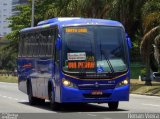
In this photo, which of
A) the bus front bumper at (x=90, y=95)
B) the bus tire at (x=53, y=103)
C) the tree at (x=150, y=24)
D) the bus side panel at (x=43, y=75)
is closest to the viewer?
the bus front bumper at (x=90, y=95)

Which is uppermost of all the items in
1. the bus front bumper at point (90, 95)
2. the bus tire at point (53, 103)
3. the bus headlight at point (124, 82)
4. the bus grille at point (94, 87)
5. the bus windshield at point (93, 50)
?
the bus windshield at point (93, 50)

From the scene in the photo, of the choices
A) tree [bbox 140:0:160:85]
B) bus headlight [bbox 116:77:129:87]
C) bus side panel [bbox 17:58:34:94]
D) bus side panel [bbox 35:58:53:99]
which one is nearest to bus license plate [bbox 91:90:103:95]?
bus headlight [bbox 116:77:129:87]

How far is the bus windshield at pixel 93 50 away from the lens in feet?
65.1

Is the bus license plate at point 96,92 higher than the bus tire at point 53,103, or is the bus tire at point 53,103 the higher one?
the bus license plate at point 96,92

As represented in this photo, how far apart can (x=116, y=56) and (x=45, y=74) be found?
336 cm

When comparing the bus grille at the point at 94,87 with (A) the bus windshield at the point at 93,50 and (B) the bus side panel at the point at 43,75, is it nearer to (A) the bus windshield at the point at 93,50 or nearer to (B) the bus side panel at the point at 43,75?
(A) the bus windshield at the point at 93,50

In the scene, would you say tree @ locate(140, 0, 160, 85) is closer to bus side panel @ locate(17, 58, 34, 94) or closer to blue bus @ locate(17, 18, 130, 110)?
bus side panel @ locate(17, 58, 34, 94)

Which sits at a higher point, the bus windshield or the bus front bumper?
the bus windshield

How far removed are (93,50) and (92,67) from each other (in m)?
0.62

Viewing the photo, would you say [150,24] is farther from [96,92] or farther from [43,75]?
[96,92]

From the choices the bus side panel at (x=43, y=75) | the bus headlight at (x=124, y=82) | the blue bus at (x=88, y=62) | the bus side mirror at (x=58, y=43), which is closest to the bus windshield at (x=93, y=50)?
the blue bus at (x=88, y=62)

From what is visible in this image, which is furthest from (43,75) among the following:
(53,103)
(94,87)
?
(94,87)

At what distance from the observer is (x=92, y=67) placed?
781 inches

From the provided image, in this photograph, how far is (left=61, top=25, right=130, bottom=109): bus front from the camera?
19719 millimetres
